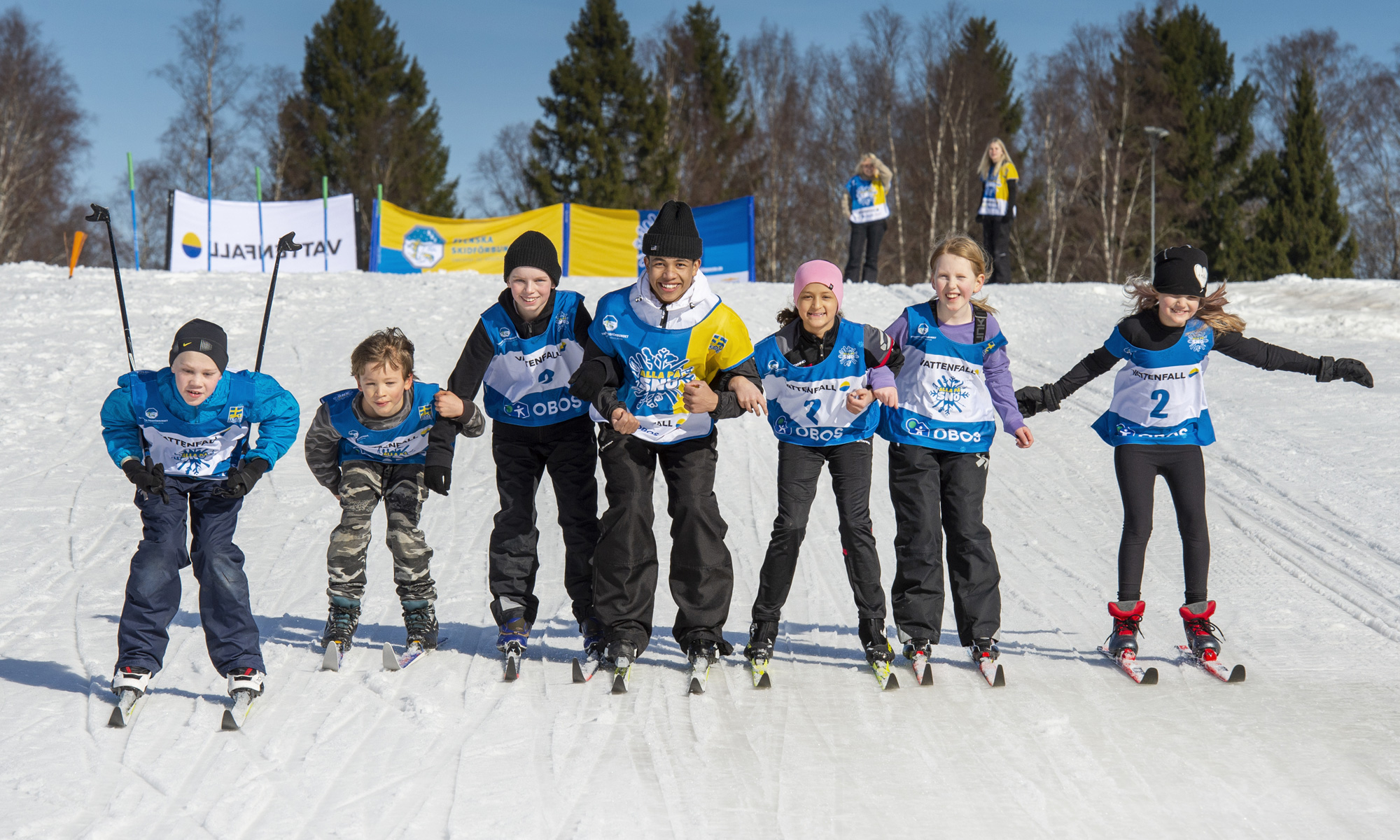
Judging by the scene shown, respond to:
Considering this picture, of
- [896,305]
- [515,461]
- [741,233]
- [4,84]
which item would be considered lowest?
[515,461]

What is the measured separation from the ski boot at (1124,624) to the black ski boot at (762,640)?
1484 mm

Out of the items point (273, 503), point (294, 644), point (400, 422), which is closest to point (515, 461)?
point (400, 422)

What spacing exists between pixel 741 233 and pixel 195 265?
30.1ft

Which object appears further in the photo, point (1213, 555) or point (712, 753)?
point (1213, 555)

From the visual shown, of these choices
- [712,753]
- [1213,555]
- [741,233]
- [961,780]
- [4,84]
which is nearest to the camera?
[961,780]

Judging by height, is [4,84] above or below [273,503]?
above

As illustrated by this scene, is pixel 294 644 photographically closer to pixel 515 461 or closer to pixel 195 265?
pixel 515 461

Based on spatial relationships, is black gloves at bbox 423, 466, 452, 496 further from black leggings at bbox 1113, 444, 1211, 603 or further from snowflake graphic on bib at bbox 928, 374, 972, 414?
black leggings at bbox 1113, 444, 1211, 603

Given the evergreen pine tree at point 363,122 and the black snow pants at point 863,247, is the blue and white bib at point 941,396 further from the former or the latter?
the evergreen pine tree at point 363,122

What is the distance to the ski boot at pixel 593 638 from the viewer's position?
4.42 meters

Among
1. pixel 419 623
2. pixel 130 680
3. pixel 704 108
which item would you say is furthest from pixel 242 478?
pixel 704 108

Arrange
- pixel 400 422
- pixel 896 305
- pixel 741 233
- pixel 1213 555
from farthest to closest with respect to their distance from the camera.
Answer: pixel 741 233 → pixel 896 305 → pixel 1213 555 → pixel 400 422

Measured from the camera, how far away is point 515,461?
→ 15.0 ft

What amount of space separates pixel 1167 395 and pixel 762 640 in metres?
2.10
